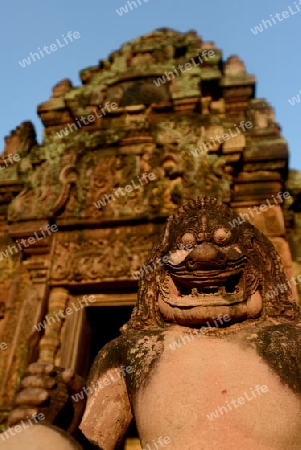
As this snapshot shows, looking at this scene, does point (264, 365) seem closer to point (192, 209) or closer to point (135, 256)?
point (192, 209)

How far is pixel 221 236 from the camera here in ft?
8.02

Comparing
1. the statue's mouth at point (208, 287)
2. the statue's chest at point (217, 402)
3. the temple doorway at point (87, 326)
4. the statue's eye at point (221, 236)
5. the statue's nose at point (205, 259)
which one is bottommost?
the temple doorway at point (87, 326)

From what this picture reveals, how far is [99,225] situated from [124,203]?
55cm

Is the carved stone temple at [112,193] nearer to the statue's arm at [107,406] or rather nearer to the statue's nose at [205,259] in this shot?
the statue's nose at [205,259]

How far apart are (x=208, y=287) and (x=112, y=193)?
184 inches

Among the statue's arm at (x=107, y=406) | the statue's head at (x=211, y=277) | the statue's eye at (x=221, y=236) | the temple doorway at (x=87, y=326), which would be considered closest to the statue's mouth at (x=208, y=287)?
the statue's head at (x=211, y=277)

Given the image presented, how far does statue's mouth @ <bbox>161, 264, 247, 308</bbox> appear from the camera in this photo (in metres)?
2.29

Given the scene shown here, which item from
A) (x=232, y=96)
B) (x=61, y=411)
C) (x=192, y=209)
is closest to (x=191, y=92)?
(x=232, y=96)

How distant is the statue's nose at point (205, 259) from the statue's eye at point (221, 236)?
113 mm

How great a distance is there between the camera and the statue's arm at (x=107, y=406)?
2.18m

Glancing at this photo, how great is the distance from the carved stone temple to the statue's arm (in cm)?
353

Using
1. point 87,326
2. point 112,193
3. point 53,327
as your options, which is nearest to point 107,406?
point 53,327

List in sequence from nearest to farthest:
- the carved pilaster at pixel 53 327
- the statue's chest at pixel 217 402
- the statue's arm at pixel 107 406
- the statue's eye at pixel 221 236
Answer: the statue's chest at pixel 217 402 < the statue's arm at pixel 107 406 < the statue's eye at pixel 221 236 < the carved pilaster at pixel 53 327

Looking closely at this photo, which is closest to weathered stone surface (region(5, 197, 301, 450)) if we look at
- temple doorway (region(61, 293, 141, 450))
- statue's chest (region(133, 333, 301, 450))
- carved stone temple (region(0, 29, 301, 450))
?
statue's chest (region(133, 333, 301, 450))
